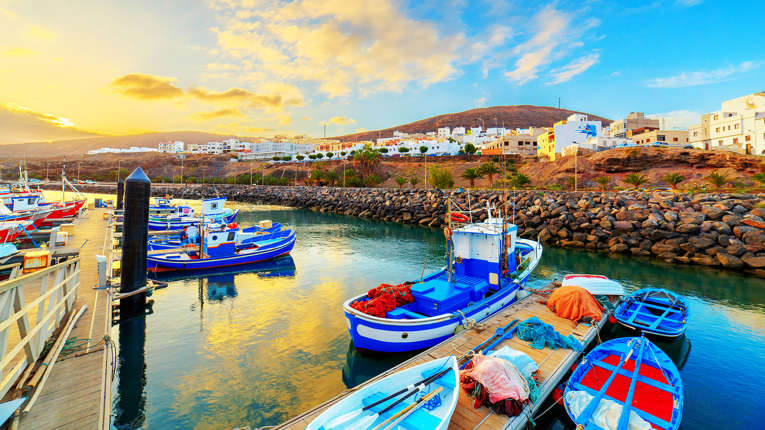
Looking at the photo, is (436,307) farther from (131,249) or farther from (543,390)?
(131,249)

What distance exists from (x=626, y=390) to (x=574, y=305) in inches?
167

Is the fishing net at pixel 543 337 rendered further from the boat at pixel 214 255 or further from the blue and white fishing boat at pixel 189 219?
the blue and white fishing boat at pixel 189 219

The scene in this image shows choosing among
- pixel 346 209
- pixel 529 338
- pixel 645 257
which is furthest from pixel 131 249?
pixel 346 209

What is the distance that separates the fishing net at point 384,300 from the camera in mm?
10321

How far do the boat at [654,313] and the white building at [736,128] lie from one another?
222 ft

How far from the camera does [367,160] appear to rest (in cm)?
8038

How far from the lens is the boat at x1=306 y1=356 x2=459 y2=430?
552 centimetres

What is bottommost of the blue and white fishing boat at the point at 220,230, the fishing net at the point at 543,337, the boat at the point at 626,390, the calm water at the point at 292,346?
the calm water at the point at 292,346

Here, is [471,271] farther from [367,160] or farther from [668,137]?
[668,137]

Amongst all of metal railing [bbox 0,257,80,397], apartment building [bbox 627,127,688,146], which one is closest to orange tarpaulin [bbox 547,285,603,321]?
metal railing [bbox 0,257,80,397]

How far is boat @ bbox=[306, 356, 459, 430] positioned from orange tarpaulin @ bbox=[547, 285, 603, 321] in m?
6.69

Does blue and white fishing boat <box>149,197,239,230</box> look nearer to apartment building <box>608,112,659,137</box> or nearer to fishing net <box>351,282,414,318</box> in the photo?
fishing net <box>351,282,414,318</box>

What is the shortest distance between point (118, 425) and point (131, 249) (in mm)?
8302

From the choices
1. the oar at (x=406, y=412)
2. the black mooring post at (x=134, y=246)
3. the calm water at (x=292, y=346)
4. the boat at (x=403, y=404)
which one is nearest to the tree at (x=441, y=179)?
the calm water at (x=292, y=346)
